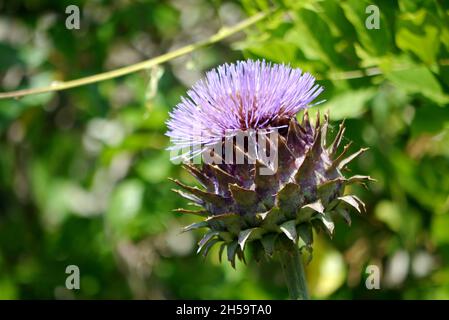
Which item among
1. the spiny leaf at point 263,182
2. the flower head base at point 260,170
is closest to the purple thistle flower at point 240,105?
the flower head base at point 260,170

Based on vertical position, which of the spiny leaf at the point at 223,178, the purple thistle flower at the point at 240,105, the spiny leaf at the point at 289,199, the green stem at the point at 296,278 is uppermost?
the purple thistle flower at the point at 240,105

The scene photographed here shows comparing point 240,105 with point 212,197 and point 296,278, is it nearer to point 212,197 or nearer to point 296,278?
point 212,197

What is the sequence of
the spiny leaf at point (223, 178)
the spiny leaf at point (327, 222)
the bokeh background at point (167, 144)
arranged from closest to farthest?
the spiny leaf at point (327, 222), the spiny leaf at point (223, 178), the bokeh background at point (167, 144)

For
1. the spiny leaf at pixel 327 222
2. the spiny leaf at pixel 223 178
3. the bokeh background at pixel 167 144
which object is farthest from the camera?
the bokeh background at pixel 167 144

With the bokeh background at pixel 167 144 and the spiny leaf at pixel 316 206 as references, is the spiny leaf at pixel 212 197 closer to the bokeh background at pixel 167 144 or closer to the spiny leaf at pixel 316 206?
the spiny leaf at pixel 316 206

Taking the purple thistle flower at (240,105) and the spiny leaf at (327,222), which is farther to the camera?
the purple thistle flower at (240,105)

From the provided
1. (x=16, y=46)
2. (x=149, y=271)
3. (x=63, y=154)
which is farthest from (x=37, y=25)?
(x=149, y=271)
